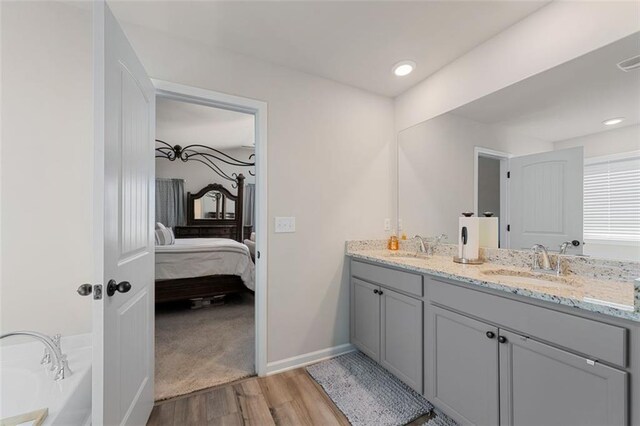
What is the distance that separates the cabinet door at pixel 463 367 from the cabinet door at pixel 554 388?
5 centimetres

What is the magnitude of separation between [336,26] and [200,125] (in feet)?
10.0

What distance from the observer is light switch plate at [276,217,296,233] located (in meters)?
2.13

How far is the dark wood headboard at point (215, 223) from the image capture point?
582cm

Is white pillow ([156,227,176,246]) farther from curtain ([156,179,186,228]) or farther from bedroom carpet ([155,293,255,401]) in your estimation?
curtain ([156,179,186,228])

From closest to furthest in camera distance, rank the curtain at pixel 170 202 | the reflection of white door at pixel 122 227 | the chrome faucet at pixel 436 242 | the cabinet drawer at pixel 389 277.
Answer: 1. the reflection of white door at pixel 122 227
2. the cabinet drawer at pixel 389 277
3. the chrome faucet at pixel 436 242
4. the curtain at pixel 170 202

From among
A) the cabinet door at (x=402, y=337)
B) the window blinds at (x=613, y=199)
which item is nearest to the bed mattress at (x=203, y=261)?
the cabinet door at (x=402, y=337)

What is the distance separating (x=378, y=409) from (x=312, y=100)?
228cm

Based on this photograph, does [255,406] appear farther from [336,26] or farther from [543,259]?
[336,26]

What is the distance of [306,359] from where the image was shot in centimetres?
224

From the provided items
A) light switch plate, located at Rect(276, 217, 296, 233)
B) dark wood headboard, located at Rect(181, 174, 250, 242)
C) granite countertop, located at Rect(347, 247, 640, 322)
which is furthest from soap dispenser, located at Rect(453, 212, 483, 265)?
dark wood headboard, located at Rect(181, 174, 250, 242)

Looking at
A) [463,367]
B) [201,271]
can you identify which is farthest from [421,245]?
[201,271]

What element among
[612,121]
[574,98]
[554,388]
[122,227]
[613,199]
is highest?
[574,98]

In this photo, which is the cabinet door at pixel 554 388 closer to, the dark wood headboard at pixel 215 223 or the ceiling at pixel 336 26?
the ceiling at pixel 336 26

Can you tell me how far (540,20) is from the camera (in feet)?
5.11
